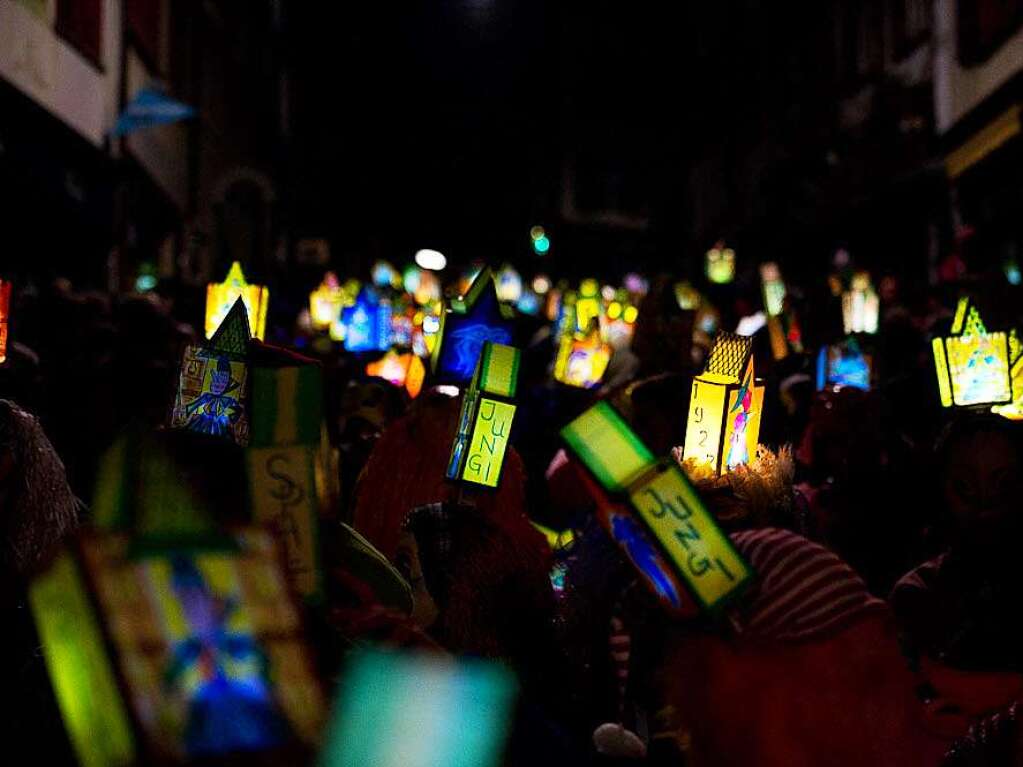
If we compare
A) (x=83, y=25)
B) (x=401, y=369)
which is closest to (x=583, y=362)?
(x=401, y=369)

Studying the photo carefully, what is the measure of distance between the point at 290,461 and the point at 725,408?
2001 millimetres

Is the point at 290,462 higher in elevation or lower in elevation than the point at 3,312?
lower

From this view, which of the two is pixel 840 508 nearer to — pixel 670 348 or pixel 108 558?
pixel 670 348

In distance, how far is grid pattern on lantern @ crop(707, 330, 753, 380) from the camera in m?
3.82

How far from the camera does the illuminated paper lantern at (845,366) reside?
6.32 meters

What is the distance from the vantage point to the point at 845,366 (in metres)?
6.38

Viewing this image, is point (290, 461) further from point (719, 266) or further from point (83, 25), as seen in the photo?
point (719, 266)

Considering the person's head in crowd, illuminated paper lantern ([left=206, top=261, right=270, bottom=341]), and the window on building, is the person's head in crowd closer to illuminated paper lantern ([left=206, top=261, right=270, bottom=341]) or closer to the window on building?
illuminated paper lantern ([left=206, top=261, right=270, bottom=341])

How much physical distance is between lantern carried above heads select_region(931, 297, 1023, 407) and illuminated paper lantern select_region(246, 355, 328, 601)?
3.73m

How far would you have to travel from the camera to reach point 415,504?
4.68m

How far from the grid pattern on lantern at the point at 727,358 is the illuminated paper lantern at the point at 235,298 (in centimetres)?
228

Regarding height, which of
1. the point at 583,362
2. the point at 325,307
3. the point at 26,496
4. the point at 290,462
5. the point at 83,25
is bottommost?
the point at 26,496

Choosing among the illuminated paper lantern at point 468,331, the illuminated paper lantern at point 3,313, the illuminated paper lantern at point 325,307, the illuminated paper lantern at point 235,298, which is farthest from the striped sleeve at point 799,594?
the illuminated paper lantern at point 325,307

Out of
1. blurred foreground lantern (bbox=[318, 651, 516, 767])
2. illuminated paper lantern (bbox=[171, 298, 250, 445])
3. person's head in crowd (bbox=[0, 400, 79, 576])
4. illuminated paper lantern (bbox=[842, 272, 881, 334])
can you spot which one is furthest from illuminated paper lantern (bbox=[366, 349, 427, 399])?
blurred foreground lantern (bbox=[318, 651, 516, 767])
